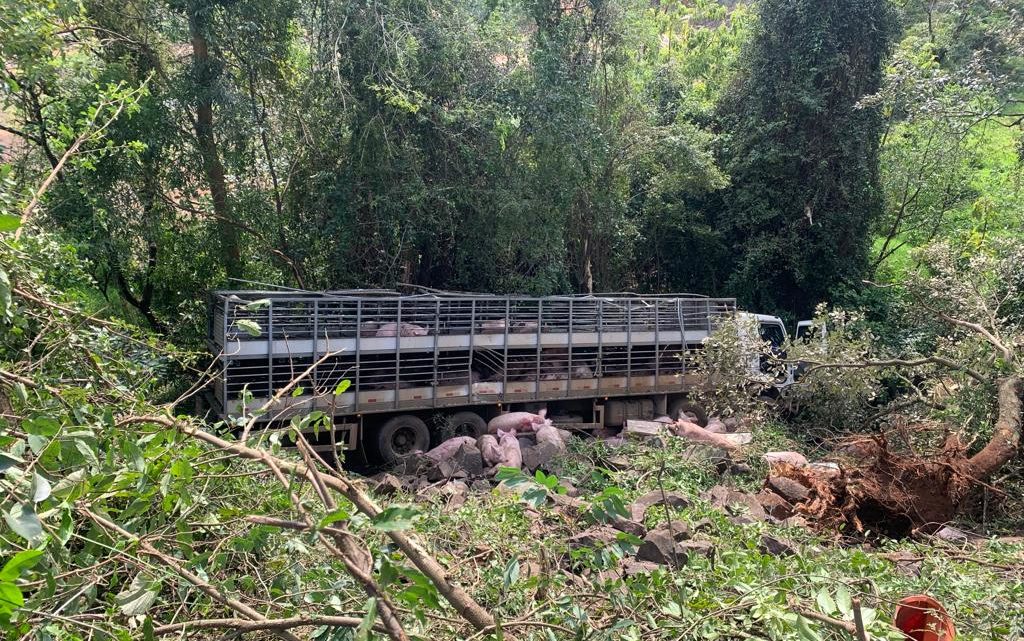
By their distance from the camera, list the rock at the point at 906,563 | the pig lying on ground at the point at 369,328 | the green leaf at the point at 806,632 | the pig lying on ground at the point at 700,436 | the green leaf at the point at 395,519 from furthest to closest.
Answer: the pig lying on ground at the point at 369,328, the pig lying on ground at the point at 700,436, the rock at the point at 906,563, the green leaf at the point at 806,632, the green leaf at the point at 395,519

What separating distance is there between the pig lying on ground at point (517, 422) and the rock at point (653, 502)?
339cm

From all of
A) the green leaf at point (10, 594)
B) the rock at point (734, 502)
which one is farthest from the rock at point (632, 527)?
the green leaf at point (10, 594)

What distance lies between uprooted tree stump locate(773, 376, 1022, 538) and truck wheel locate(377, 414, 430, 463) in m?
4.72

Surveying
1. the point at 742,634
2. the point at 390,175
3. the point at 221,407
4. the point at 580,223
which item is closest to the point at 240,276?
the point at 390,175

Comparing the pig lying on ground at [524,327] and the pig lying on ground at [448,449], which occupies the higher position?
the pig lying on ground at [524,327]

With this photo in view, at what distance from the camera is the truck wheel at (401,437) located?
9016 mm

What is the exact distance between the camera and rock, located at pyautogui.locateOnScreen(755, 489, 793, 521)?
266 inches

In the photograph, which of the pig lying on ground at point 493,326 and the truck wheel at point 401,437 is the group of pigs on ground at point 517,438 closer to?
the truck wheel at point 401,437

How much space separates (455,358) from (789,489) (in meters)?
4.46

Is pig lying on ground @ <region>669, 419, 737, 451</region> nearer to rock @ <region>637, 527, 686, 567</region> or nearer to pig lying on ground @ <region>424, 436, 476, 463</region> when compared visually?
pig lying on ground @ <region>424, 436, 476, 463</region>

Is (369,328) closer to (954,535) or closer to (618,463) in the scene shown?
(618,463)

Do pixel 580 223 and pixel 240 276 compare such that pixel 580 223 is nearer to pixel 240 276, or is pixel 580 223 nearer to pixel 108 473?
pixel 240 276

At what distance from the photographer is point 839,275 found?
15.7 m

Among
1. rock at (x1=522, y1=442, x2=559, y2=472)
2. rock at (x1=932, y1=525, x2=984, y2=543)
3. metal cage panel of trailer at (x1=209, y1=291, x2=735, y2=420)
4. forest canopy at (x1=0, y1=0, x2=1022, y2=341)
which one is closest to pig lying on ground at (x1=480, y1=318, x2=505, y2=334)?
metal cage panel of trailer at (x1=209, y1=291, x2=735, y2=420)
